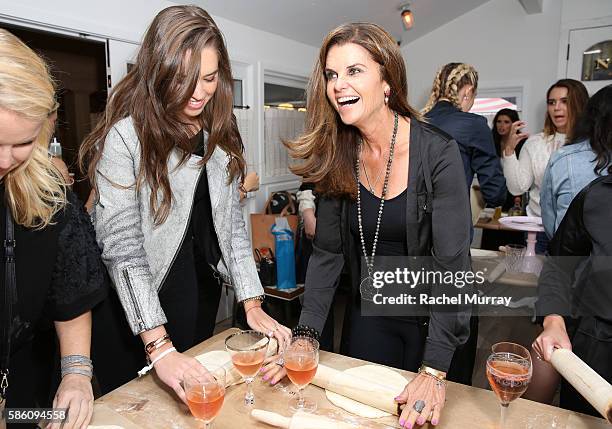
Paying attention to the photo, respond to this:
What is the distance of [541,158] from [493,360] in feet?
8.45

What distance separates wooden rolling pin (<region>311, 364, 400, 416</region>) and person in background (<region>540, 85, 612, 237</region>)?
3.89 ft

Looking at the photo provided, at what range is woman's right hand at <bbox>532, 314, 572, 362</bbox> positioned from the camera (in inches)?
47.7

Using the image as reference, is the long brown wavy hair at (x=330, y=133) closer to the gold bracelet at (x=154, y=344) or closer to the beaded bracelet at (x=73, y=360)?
the gold bracelet at (x=154, y=344)

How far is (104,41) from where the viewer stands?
2.72 m

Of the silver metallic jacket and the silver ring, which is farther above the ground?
the silver metallic jacket

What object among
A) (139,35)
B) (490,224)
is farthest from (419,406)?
(490,224)

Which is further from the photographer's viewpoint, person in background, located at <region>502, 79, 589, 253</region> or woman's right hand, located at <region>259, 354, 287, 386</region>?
person in background, located at <region>502, 79, 589, 253</region>

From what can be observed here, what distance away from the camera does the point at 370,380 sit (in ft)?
3.75

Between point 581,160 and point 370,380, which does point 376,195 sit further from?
point 581,160

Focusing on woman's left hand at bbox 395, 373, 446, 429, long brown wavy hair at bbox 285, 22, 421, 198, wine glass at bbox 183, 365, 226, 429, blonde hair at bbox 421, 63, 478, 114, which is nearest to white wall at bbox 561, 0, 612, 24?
blonde hair at bbox 421, 63, 478, 114

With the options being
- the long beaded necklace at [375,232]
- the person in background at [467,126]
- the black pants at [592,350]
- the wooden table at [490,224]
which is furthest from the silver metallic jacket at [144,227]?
the wooden table at [490,224]

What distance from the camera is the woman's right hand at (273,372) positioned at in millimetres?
1175

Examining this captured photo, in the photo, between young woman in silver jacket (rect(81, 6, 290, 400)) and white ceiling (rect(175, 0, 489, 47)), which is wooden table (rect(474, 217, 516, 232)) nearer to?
white ceiling (rect(175, 0, 489, 47))

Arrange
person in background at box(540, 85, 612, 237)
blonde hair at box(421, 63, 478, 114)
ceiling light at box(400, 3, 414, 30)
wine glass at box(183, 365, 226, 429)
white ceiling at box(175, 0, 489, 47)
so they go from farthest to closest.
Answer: ceiling light at box(400, 3, 414, 30) < white ceiling at box(175, 0, 489, 47) < blonde hair at box(421, 63, 478, 114) < person in background at box(540, 85, 612, 237) < wine glass at box(183, 365, 226, 429)
